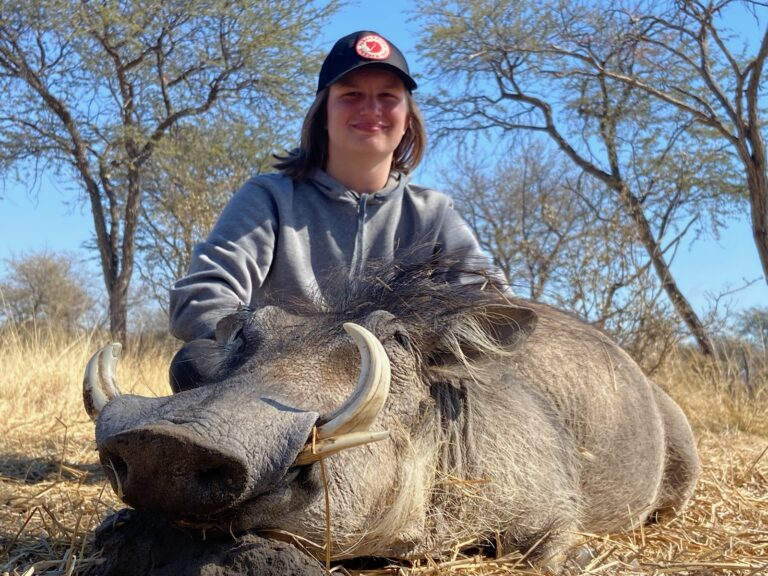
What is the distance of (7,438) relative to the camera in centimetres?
525

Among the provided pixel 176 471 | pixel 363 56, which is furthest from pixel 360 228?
pixel 176 471

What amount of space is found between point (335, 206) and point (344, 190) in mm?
101

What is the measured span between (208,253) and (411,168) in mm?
1240

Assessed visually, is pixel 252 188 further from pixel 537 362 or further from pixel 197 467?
pixel 197 467

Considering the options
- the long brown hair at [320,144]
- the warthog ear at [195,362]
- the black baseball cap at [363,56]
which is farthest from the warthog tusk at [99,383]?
the long brown hair at [320,144]

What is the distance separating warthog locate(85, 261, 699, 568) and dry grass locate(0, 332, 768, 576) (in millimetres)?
143

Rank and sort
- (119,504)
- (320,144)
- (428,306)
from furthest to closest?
(320,144) → (119,504) → (428,306)

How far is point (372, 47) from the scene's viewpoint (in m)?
3.55

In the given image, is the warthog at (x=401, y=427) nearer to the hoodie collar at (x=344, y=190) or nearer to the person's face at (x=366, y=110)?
the hoodie collar at (x=344, y=190)

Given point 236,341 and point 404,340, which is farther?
point 404,340

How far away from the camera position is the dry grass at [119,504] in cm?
237

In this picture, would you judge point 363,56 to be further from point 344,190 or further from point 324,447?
point 324,447

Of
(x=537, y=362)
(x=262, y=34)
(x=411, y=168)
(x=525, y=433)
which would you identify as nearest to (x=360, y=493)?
(x=525, y=433)

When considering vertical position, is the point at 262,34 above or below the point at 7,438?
above
